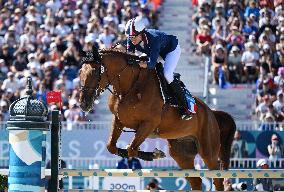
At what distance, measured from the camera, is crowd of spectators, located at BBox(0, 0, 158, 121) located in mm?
22703

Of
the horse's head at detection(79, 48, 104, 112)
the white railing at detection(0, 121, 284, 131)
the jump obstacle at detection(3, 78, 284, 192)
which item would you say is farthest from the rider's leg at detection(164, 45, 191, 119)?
the white railing at detection(0, 121, 284, 131)

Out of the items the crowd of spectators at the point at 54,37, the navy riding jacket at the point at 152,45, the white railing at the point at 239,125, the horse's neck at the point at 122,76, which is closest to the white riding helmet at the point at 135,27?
the navy riding jacket at the point at 152,45

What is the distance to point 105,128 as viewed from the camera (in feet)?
66.3

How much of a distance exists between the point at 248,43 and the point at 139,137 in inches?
404

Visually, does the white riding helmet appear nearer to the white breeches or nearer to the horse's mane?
the horse's mane

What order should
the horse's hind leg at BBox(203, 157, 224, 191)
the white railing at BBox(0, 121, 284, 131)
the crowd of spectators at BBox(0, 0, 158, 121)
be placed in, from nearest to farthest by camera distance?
the horse's hind leg at BBox(203, 157, 224, 191) → the white railing at BBox(0, 121, 284, 131) → the crowd of spectators at BBox(0, 0, 158, 121)

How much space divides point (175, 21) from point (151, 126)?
41.3ft

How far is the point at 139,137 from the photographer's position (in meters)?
12.4

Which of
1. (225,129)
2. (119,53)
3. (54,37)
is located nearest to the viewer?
(119,53)

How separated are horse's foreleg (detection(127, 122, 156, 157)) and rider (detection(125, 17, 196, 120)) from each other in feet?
2.44

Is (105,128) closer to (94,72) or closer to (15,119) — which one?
(94,72)

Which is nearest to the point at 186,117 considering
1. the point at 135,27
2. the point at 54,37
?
the point at 135,27

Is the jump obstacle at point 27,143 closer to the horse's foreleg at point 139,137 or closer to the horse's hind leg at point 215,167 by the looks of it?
the horse's foreleg at point 139,137

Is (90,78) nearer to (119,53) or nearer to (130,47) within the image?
(119,53)
